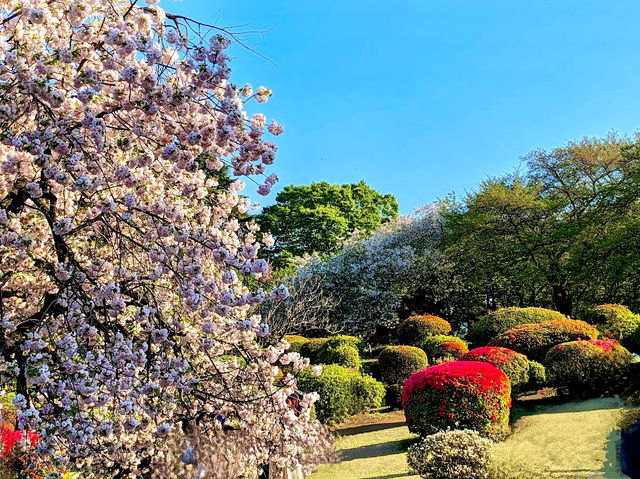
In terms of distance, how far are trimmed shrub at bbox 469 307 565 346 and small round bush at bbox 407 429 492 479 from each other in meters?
8.78

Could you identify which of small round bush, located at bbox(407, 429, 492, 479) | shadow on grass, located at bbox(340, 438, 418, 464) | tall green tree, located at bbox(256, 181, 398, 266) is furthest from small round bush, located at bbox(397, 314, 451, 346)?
tall green tree, located at bbox(256, 181, 398, 266)

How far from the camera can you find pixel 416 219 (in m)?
28.1

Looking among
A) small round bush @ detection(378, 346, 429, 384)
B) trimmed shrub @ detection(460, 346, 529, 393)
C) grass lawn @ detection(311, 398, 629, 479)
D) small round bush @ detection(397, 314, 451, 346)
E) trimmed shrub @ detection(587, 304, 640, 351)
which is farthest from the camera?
small round bush @ detection(397, 314, 451, 346)

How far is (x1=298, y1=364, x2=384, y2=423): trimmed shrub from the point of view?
1130 cm

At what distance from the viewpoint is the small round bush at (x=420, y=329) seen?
17719mm

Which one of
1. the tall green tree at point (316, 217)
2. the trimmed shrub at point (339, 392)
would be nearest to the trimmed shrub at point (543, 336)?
the trimmed shrub at point (339, 392)

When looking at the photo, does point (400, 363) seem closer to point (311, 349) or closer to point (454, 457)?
point (311, 349)

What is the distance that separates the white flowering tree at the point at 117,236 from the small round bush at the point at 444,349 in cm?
978

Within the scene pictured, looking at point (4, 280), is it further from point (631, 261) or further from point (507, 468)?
point (631, 261)

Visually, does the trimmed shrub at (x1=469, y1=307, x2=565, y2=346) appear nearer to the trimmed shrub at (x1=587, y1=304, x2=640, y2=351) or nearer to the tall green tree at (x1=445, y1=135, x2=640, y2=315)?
the trimmed shrub at (x1=587, y1=304, x2=640, y2=351)

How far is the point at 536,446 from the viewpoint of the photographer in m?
8.31

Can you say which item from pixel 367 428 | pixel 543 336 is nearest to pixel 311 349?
pixel 367 428

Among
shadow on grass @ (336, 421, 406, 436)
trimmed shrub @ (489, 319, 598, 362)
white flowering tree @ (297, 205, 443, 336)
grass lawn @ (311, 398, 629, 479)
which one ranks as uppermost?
white flowering tree @ (297, 205, 443, 336)

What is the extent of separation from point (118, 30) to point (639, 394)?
9197 millimetres
